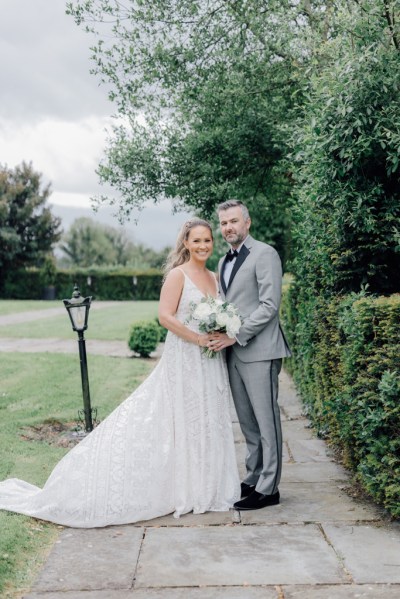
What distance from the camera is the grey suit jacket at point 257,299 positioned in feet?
16.0

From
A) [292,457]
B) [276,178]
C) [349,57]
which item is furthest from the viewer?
[276,178]

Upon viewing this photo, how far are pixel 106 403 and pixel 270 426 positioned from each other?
492 cm

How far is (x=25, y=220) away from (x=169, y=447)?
53.7m

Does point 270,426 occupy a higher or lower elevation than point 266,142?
lower

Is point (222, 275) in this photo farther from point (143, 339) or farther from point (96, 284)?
point (96, 284)

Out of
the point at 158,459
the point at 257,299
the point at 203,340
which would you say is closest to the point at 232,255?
the point at 257,299

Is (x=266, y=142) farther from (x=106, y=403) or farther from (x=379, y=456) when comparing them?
(x=379, y=456)

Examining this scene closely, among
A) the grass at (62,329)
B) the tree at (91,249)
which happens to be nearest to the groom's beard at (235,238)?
the grass at (62,329)

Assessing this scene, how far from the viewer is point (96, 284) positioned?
48.5 meters

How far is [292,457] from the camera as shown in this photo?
21.4 ft

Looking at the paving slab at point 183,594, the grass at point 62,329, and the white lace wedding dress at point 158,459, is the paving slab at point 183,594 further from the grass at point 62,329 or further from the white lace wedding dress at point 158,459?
the grass at point 62,329

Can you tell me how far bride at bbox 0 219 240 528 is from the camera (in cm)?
477

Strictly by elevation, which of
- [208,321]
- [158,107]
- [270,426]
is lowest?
[270,426]

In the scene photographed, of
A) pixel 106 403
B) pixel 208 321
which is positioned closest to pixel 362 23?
pixel 208 321
